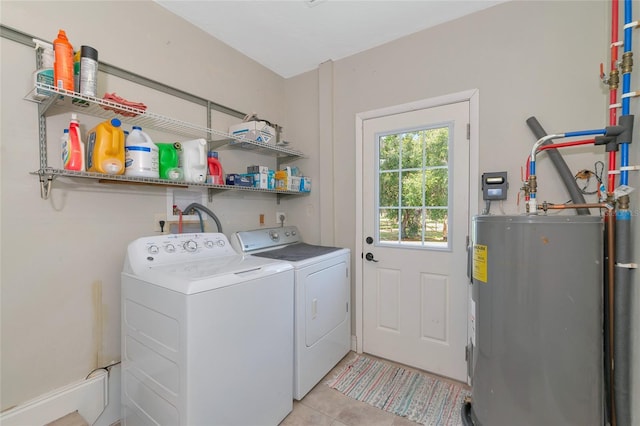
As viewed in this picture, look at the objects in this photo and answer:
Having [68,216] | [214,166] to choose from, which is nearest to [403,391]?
[214,166]

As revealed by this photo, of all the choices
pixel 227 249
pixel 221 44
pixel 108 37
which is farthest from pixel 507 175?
pixel 108 37

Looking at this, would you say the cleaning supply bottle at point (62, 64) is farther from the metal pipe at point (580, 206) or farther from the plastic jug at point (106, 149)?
the metal pipe at point (580, 206)

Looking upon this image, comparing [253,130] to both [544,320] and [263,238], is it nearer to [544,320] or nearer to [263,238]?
[263,238]

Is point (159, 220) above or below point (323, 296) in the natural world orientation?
above

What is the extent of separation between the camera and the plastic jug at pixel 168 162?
1.64m

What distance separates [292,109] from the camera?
2893 millimetres

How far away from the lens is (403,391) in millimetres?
1927

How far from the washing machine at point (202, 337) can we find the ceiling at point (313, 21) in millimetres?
1655

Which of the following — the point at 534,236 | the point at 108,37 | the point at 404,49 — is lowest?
the point at 534,236

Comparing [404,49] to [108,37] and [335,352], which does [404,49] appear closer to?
[108,37]

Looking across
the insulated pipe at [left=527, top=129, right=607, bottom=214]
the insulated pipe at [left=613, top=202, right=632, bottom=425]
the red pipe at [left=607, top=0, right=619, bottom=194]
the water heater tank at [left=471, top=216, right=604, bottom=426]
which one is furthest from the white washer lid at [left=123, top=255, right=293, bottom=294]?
the red pipe at [left=607, top=0, right=619, bottom=194]

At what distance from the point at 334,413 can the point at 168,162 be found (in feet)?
6.30

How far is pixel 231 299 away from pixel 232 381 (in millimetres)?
409

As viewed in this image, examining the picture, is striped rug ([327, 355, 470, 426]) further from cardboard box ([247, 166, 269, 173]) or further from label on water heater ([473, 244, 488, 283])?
cardboard box ([247, 166, 269, 173])
